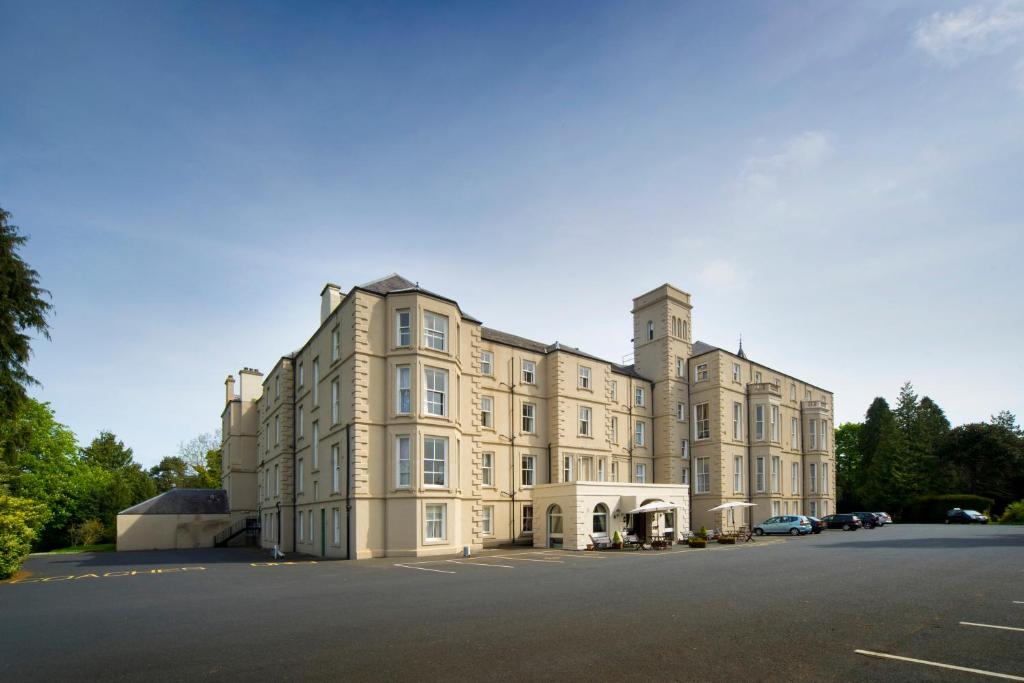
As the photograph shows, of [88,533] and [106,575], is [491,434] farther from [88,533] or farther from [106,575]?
[88,533]

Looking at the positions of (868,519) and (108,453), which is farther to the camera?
(108,453)

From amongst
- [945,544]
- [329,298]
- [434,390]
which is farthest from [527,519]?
[945,544]

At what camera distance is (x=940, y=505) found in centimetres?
6300

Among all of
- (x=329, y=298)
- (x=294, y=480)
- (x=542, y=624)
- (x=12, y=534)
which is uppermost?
(x=329, y=298)

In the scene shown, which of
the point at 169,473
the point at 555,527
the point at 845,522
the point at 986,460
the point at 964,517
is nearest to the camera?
the point at 555,527

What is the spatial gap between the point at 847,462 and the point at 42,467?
93.6 meters

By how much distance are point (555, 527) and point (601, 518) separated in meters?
2.71

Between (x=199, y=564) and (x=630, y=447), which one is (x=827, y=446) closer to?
(x=630, y=447)

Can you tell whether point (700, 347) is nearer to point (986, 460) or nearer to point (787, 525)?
point (787, 525)

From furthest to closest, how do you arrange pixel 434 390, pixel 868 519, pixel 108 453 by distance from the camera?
pixel 108 453 < pixel 868 519 < pixel 434 390

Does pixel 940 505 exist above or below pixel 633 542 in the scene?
below

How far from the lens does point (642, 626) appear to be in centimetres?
1140

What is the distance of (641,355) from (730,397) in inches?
308

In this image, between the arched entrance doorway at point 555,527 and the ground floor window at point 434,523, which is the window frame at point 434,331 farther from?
the arched entrance doorway at point 555,527
